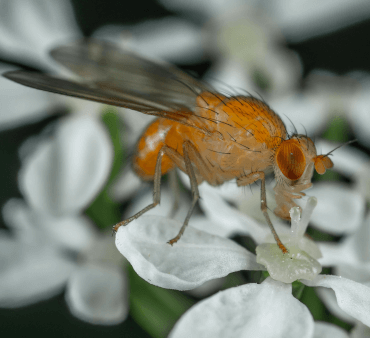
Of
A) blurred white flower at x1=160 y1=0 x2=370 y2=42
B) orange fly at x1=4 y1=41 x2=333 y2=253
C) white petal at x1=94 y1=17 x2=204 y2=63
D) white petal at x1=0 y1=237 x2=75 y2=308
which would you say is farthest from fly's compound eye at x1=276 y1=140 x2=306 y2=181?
blurred white flower at x1=160 y1=0 x2=370 y2=42

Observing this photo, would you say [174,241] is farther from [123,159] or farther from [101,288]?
[123,159]

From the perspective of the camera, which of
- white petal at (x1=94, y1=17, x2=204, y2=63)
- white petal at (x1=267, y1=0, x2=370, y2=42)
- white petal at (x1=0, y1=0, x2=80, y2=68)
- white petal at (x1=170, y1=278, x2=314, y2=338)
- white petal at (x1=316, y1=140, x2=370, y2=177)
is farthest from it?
white petal at (x1=267, y1=0, x2=370, y2=42)

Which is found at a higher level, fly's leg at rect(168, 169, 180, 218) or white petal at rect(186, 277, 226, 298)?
fly's leg at rect(168, 169, 180, 218)

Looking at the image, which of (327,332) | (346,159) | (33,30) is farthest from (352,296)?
(33,30)

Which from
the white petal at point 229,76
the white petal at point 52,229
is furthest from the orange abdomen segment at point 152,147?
the white petal at point 229,76

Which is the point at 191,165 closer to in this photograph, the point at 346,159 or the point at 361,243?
the point at 361,243

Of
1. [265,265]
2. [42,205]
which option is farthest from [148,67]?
[265,265]

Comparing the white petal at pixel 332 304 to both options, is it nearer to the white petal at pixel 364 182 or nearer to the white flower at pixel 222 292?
the white flower at pixel 222 292

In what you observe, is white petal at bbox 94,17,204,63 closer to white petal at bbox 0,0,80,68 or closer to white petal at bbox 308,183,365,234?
white petal at bbox 0,0,80,68
